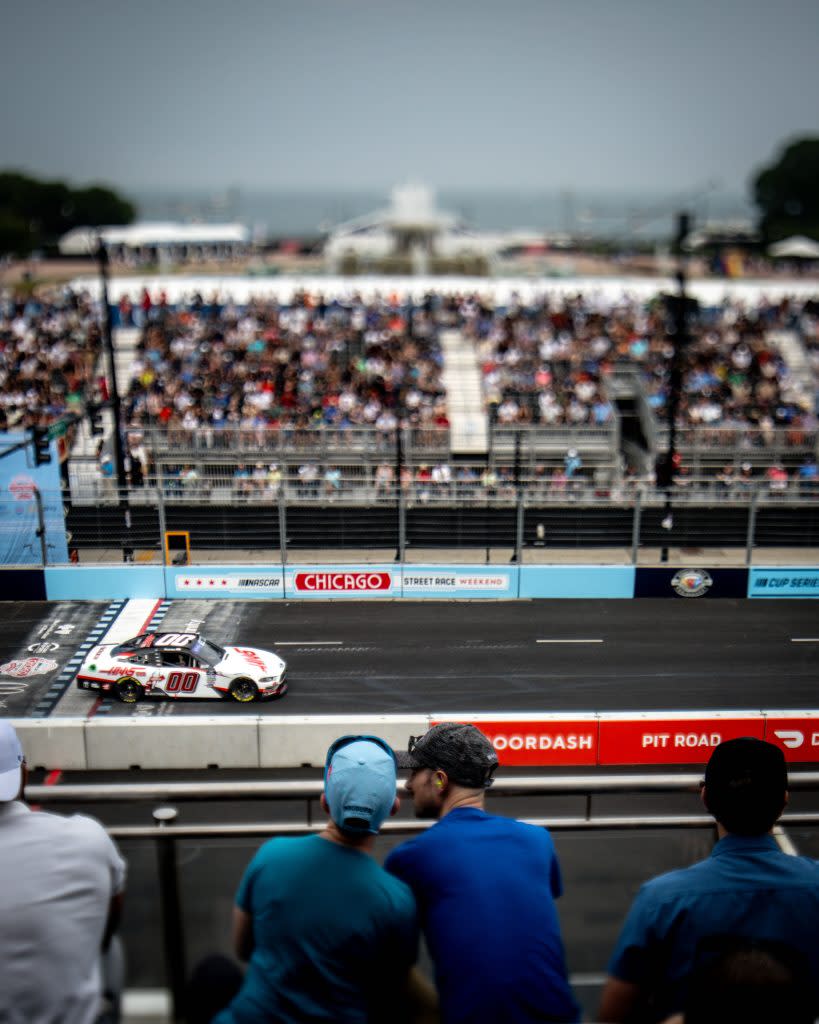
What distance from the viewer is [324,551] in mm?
20547

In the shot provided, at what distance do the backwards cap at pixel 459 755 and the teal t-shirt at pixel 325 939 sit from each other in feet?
1.65

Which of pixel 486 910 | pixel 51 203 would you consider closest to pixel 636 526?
pixel 486 910

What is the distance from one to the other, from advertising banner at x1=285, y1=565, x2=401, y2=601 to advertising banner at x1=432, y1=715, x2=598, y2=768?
25.1ft

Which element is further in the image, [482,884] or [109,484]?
[109,484]

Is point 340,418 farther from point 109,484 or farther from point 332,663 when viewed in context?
point 332,663

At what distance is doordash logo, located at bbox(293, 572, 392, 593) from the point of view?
782 inches

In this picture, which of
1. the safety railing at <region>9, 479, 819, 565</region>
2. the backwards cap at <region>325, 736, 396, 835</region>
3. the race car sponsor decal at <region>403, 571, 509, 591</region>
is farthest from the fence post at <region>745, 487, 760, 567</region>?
the backwards cap at <region>325, 736, 396, 835</region>

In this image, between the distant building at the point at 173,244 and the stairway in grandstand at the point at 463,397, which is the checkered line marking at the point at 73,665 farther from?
the distant building at the point at 173,244

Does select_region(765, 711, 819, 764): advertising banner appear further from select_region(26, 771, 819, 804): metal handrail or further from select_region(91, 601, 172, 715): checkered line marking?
select_region(91, 601, 172, 715): checkered line marking

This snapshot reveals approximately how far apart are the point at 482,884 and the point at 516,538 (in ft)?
57.0

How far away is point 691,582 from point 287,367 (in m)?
16.6

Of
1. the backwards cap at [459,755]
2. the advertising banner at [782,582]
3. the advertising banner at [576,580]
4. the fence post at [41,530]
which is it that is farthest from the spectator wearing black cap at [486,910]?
the advertising banner at [782,582]

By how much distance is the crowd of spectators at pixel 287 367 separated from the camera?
28766 mm

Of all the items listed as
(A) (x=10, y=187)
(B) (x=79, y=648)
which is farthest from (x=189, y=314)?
(A) (x=10, y=187)
